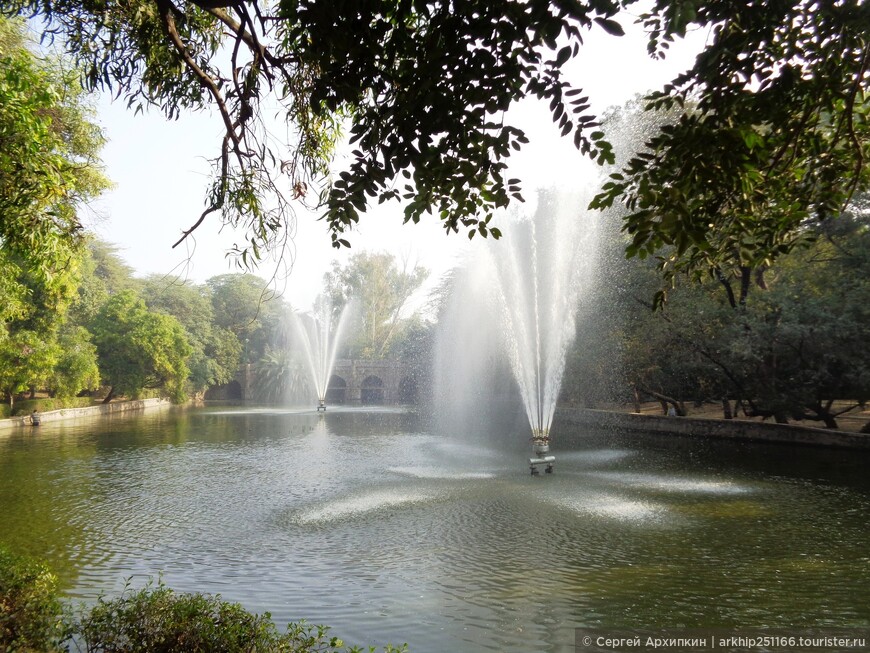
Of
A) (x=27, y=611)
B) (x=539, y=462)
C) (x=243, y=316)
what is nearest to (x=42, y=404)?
(x=539, y=462)

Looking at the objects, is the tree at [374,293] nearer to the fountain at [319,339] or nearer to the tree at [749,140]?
the fountain at [319,339]

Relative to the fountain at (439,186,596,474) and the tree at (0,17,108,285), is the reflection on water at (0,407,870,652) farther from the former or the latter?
the tree at (0,17,108,285)

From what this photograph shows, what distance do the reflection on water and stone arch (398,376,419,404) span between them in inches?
1460

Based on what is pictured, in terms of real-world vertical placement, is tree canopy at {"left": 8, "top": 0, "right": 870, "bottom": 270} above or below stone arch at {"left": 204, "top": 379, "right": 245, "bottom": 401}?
above

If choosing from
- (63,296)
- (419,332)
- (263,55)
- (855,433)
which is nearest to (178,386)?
(63,296)

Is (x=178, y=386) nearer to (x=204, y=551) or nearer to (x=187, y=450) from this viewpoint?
(x=187, y=450)

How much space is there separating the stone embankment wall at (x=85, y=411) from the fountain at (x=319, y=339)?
11.1m

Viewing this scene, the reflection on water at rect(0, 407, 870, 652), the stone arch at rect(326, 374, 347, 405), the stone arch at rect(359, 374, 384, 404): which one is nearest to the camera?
the reflection on water at rect(0, 407, 870, 652)

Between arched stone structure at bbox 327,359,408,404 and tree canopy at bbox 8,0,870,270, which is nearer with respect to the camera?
tree canopy at bbox 8,0,870,270

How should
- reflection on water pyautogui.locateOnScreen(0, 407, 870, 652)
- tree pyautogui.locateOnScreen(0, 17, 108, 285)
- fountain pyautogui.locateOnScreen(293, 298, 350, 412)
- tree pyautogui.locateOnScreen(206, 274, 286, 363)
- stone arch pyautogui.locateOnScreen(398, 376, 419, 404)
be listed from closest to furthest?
tree pyautogui.locateOnScreen(0, 17, 108, 285) < reflection on water pyautogui.locateOnScreen(0, 407, 870, 652) < fountain pyautogui.locateOnScreen(293, 298, 350, 412) < stone arch pyautogui.locateOnScreen(398, 376, 419, 404) < tree pyautogui.locateOnScreen(206, 274, 286, 363)

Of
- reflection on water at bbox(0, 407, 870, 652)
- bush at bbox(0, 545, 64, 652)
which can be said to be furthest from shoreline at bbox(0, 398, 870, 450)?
bush at bbox(0, 545, 64, 652)

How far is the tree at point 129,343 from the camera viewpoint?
3669cm

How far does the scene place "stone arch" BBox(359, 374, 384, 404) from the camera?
62.3m

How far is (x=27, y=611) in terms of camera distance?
13.3ft
